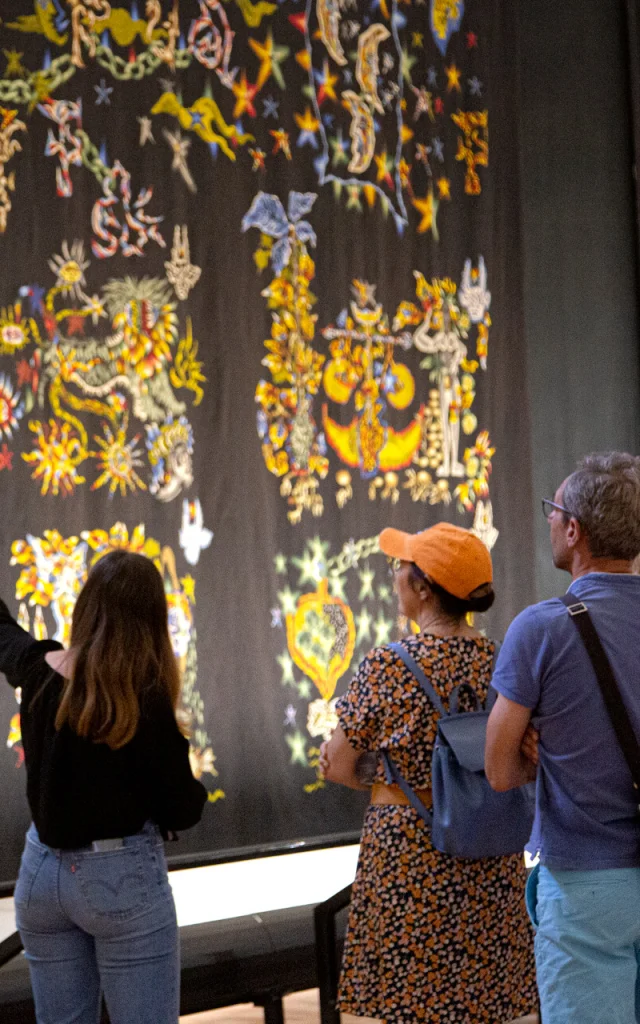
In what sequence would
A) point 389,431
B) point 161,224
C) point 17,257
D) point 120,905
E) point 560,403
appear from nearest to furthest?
point 120,905, point 17,257, point 161,224, point 389,431, point 560,403

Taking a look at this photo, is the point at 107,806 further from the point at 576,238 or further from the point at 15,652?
the point at 576,238

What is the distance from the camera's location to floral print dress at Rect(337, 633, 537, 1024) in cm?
219

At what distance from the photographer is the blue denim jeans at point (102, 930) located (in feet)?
7.05

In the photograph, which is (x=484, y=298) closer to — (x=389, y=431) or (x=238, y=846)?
(x=389, y=431)

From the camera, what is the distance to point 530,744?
6.41 ft

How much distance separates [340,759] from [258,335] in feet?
6.83

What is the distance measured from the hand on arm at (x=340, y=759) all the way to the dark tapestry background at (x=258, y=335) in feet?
5.18

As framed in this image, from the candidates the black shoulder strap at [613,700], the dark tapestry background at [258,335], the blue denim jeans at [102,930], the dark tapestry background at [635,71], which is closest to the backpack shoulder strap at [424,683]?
the black shoulder strap at [613,700]

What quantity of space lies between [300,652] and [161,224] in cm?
160

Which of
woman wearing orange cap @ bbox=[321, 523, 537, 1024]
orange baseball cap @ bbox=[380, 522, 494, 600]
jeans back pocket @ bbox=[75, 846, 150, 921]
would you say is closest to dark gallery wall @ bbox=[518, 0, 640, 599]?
orange baseball cap @ bbox=[380, 522, 494, 600]

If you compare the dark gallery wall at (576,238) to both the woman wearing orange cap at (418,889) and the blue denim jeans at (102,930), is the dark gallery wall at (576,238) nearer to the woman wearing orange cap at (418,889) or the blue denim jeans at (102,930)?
the woman wearing orange cap at (418,889)

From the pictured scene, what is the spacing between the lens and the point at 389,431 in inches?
166

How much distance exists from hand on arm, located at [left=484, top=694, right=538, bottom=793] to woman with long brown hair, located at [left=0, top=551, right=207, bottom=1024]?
2.10 ft

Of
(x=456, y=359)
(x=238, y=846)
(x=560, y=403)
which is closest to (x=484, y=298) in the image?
(x=456, y=359)
